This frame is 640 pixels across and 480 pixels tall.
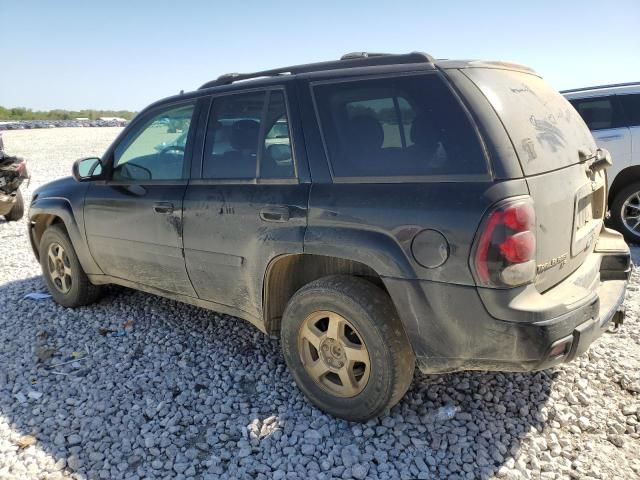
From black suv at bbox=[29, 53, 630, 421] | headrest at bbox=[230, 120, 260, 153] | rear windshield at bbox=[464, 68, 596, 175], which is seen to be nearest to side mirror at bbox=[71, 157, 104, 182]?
black suv at bbox=[29, 53, 630, 421]

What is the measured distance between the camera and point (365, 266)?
276cm

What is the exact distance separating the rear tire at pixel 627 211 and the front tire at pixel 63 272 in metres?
6.20

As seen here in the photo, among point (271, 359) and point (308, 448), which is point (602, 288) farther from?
point (271, 359)

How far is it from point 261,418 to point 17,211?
8180 millimetres

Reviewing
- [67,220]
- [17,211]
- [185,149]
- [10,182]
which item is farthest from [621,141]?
[17,211]

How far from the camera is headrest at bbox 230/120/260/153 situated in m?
3.13

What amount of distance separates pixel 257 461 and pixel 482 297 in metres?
1.47

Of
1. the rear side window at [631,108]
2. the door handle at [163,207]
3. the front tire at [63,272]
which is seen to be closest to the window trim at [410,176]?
the door handle at [163,207]

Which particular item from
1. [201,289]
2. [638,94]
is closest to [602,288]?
[201,289]

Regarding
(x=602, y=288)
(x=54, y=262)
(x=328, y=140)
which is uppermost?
(x=328, y=140)

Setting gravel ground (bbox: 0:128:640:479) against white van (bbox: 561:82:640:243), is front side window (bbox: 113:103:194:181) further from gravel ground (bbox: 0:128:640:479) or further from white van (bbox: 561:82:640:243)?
white van (bbox: 561:82:640:243)

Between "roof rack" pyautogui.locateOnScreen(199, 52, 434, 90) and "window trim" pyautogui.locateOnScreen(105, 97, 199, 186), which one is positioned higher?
"roof rack" pyautogui.locateOnScreen(199, 52, 434, 90)

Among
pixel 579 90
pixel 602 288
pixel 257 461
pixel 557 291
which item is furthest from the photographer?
pixel 579 90

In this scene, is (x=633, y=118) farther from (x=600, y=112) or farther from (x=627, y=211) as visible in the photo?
(x=627, y=211)
